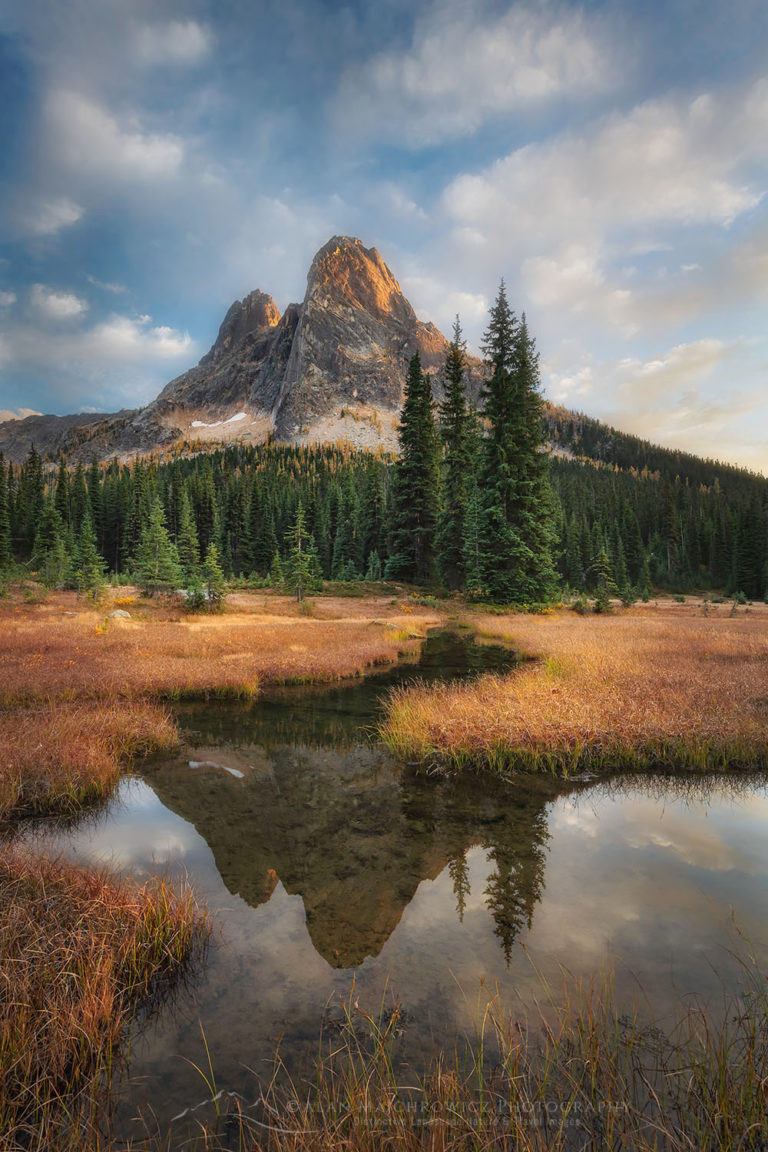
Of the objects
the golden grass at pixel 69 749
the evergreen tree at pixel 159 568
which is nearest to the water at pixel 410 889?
the golden grass at pixel 69 749

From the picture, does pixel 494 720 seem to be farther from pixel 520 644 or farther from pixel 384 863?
pixel 520 644

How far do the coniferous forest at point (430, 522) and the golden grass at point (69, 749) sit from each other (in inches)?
959

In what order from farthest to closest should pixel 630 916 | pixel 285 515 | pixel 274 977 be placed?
pixel 285 515
pixel 630 916
pixel 274 977

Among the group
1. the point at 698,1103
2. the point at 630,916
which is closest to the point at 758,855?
the point at 630,916

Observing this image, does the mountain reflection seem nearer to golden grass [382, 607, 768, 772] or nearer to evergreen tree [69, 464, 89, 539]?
golden grass [382, 607, 768, 772]

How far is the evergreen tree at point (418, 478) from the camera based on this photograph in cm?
4000

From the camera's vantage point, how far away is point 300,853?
599 centimetres

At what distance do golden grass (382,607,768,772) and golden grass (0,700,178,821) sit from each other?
4.98 m

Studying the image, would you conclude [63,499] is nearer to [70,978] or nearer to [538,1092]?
[70,978]

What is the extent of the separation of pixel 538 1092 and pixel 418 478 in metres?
38.9

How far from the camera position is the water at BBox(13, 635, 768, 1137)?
3572mm

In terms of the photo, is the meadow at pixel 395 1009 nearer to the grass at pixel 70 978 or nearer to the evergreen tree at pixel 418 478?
the grass at pixel 70 978

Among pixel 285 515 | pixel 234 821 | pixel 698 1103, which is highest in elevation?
pixel 285 515

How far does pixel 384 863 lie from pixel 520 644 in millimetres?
15686
